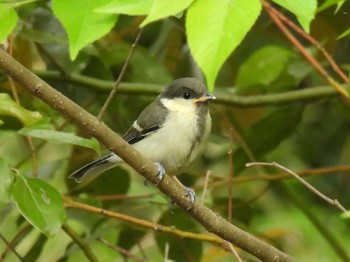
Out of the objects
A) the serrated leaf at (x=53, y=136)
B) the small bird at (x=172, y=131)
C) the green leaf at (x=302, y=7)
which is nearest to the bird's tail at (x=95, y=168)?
the small bird at (x=172, y=131)

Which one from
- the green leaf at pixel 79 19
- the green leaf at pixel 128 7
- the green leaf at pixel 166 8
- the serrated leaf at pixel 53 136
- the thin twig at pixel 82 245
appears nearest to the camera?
the green leaf at pixel 166 8

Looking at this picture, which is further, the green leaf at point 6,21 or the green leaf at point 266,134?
the green leaf at point 266,134

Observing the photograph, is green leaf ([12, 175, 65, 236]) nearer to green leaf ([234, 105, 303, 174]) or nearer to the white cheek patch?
the white cheek patch

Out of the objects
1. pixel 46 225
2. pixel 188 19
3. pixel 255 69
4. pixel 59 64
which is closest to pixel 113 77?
pixel 59 64

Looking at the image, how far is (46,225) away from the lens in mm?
1706

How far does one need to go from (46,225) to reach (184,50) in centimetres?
126

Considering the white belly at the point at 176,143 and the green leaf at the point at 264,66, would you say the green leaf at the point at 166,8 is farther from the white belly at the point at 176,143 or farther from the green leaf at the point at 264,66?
the green leaf at the point at 264,66

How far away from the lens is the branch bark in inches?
55.2

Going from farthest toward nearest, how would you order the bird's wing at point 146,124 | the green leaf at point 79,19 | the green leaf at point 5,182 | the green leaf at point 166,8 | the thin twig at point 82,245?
the bird's wing at point 146,124, the thin twig at point 82,245, the green leaf at point 5,182, the green leaf at point 79,19, the green leaf at point 166,8

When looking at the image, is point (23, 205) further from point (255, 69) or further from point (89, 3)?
point (255, 69)

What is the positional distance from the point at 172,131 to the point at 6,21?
1.09 metres

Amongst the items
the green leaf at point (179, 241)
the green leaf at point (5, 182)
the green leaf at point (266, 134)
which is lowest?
the green leaf at point (5, 182)

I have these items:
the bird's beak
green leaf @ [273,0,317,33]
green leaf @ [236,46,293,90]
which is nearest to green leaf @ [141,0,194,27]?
green leaf @ [273,0,317,33]

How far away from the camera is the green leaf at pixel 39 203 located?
169cm
